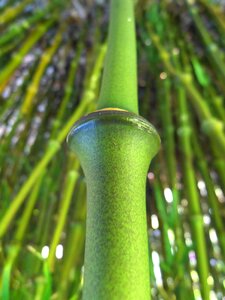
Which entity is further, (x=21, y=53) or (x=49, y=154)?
(x=21, y=53)

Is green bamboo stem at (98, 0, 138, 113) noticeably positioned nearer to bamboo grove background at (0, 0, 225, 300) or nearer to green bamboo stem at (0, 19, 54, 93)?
bamboo grove background at (0, 0, 225, 300)

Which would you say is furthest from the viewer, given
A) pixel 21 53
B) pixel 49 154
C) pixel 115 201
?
pixel 21 53

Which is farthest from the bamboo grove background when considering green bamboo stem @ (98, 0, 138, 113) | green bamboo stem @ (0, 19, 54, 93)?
green bamboo stem @ (98, 0, 138, 113)

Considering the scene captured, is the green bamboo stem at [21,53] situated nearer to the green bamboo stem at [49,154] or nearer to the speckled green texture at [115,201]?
the green bamboo stem at [49,154]

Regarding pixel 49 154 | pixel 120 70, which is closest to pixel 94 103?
pixel 49 154

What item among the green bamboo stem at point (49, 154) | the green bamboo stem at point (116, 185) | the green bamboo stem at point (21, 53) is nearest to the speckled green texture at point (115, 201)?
the green bamboo stem at point (116, 185)

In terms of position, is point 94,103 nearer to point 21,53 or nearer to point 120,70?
point 21,53

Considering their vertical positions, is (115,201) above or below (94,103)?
above
